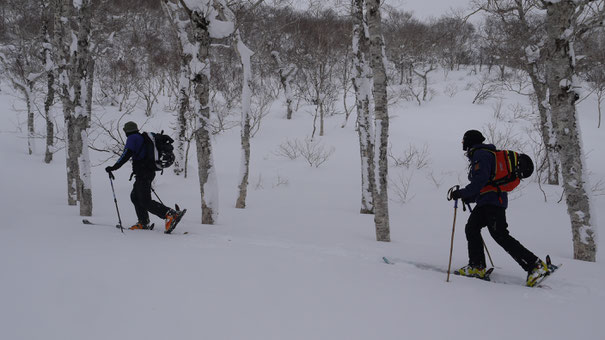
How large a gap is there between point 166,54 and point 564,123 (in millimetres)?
26608

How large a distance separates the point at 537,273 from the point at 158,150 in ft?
16.3

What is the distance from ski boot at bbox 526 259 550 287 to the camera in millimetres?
3357

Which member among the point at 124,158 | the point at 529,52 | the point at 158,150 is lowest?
the point at 124,158

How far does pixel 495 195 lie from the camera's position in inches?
140

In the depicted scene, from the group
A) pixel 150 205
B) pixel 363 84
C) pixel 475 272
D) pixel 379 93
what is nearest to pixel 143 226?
pixel 150 205

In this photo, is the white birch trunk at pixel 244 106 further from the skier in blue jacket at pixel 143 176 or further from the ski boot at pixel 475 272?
the ski boot at pixel 475 272

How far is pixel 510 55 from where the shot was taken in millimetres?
13016

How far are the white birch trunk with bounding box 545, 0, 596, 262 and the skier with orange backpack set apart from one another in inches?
87.5

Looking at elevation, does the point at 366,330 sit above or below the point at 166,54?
below

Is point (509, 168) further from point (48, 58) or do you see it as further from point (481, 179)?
point (48, 58)

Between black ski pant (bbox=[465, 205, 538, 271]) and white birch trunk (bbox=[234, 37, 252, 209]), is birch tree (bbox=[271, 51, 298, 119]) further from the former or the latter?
black ski pant (bbox=[465, 205, 538, 271])

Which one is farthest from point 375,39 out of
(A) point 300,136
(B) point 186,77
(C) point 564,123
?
(A) point 300,136

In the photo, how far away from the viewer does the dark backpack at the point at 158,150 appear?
5.05 meters

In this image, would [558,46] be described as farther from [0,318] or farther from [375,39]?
[0,318]
